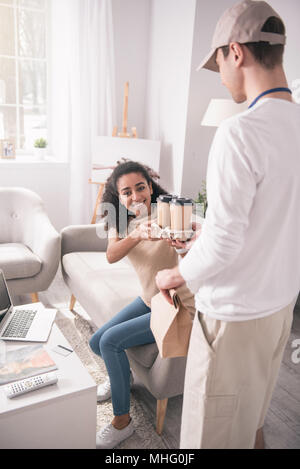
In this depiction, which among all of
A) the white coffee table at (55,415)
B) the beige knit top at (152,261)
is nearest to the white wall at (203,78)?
the beige knit top at (152,261)

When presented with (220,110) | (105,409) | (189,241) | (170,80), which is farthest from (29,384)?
(170,80)

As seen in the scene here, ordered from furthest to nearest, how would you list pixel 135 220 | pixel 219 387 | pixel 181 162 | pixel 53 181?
pixel 53 181
pixel 181 162
pixel 135 220
pixel 219 387

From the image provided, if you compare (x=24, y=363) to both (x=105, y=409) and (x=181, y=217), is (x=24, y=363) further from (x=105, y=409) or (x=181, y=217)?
(x=181, y=217)

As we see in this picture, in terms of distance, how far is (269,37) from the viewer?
0.87 meters

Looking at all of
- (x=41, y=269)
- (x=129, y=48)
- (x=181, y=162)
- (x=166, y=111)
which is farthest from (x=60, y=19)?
(x=41, y=269)

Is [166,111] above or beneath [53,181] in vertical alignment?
above

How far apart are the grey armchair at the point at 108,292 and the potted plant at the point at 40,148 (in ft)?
4.06

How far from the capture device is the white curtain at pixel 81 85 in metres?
3.42

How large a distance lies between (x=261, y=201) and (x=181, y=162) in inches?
99.2

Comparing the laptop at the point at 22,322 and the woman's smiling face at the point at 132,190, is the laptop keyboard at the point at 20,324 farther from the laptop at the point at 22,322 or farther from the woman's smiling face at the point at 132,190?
the woman's smiling face at the point at 132,190

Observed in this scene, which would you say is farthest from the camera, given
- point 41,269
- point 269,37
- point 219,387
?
point 41,269

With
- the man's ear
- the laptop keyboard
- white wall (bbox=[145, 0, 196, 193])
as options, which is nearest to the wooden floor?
the laptop keyboard

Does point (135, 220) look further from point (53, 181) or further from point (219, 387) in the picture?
point (53, 181)

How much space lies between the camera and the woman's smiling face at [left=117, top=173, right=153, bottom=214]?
1692 millimetres
